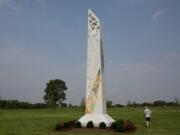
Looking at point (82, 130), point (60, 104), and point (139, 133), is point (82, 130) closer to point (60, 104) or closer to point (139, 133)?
point (139, 133)

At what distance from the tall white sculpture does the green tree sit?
71813mm

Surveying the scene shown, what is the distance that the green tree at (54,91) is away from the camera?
97.4 meters

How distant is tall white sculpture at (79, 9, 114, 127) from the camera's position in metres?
25.6

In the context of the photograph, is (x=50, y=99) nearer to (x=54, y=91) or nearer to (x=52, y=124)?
(x=54, y=91)

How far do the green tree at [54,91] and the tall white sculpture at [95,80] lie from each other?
71.8 m

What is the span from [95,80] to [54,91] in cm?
7212

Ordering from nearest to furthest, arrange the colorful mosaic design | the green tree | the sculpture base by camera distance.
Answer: the sculpture base → the colorful mosaic design → the green tree

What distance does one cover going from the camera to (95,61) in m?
26.2

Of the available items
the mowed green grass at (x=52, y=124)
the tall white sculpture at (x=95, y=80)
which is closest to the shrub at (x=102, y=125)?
the tall white sculpture at (x=95, y=80)

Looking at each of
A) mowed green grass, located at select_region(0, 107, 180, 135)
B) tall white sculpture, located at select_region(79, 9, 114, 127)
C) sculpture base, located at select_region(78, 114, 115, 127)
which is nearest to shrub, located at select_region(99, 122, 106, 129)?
sculpture base, located at select_region(78, 114, 115, 127)

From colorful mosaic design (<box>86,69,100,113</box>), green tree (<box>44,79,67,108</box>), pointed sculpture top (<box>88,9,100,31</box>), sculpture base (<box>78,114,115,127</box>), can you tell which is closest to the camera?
sculpture base (<box>78,114,115,127</box>)

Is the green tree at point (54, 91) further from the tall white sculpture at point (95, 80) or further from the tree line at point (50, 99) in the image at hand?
the tall white sculpture at point (95, 80)

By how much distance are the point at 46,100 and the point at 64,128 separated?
74983mm

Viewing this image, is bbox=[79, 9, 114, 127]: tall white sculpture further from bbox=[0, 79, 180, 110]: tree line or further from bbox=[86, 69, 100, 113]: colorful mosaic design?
bbox=[0, 79, 180, 110]: tree line
